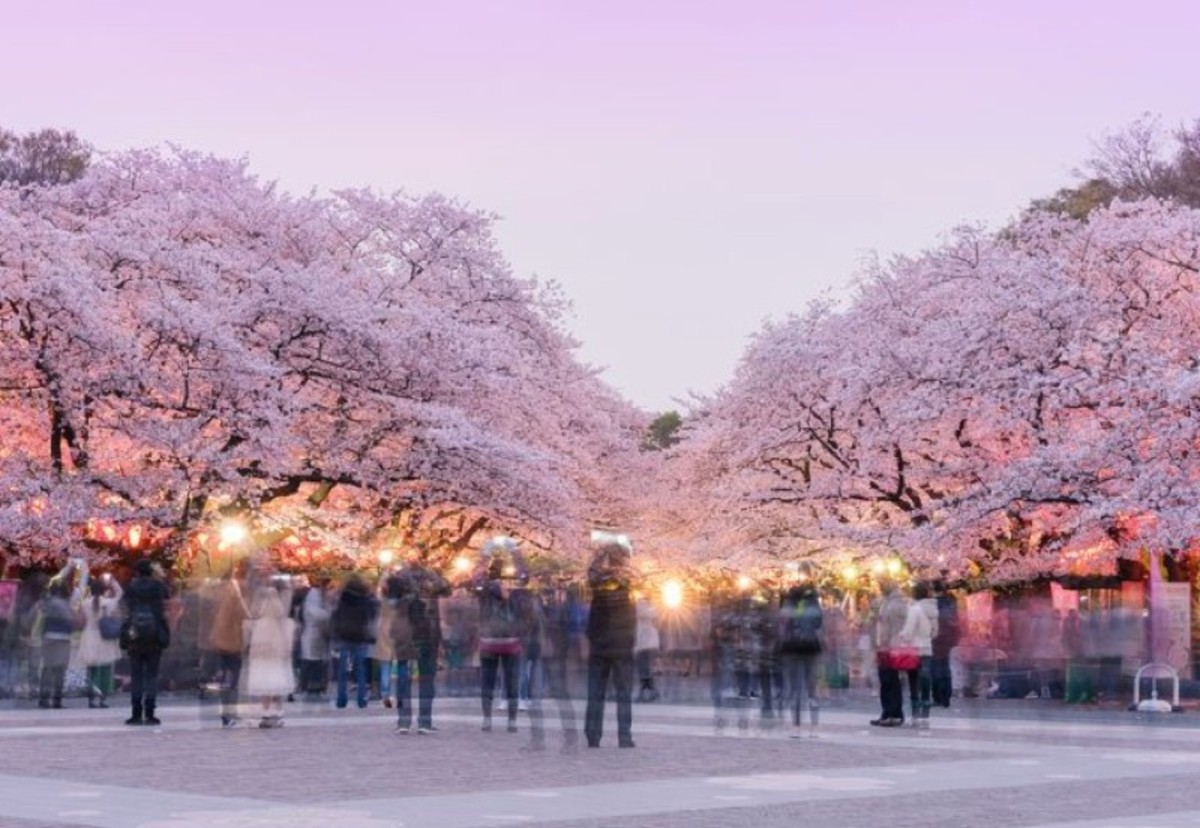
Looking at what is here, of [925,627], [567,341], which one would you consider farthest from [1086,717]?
[567,341]

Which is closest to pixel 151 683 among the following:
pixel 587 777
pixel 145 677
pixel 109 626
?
pixel 145 677

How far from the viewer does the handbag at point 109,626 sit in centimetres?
Result: 3328

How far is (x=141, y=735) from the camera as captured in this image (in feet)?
80.3

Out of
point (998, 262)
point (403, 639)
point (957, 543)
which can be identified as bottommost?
point (403, 639)

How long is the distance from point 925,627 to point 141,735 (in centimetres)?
973

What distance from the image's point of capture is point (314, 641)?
1389 inches

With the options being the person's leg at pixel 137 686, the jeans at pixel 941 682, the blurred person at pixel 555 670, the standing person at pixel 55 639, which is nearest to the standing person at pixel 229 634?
the person's leg at pixel 137 686

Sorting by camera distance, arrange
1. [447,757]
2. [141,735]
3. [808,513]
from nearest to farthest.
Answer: [447,757] → [141,735] → [808,513]

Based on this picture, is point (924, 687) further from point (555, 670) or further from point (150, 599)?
point (150, 599)

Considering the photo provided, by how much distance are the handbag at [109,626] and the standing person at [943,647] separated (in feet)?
39.6

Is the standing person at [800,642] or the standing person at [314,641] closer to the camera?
the standing person at [800,642]

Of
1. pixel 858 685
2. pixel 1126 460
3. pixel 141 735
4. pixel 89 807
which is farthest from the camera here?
pixel 858 685

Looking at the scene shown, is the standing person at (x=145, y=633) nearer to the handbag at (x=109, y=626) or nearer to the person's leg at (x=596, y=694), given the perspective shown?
the person's leg at (x=596, y=694)

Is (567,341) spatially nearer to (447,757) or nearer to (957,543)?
(957,543)
